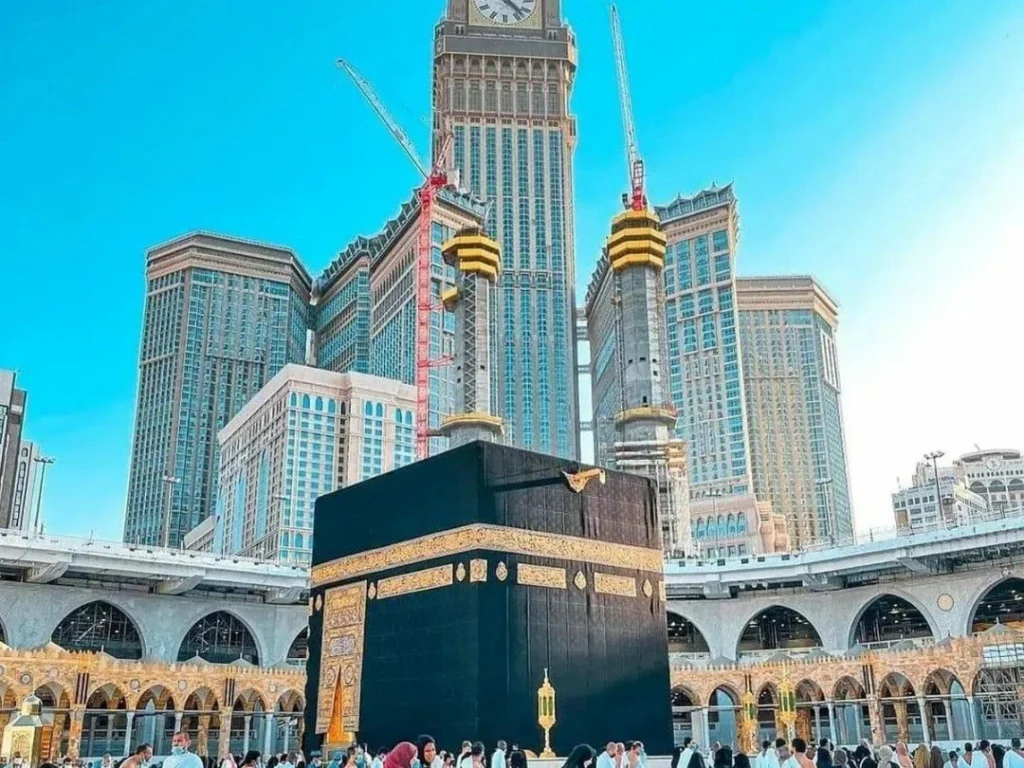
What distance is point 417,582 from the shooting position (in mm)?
20266

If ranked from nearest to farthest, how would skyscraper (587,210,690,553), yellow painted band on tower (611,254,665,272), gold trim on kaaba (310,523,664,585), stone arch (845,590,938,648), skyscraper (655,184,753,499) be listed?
gold trim on kaaba (310,523,664,585)
stone arch (845,590,938,648)
skyscraper (587,210,690,553)
yellow painted band on tower (611,254,665,272)
skyscraper (655,184,753,499)

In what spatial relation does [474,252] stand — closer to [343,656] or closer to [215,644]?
[215,644]

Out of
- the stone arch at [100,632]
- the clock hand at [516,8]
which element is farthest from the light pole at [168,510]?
the clock hand at [516,8]

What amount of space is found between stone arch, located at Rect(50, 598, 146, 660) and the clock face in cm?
7994

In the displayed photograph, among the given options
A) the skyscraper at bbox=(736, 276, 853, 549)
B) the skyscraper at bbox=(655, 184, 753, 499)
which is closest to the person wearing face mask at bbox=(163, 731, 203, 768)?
the skyscraper at bbox=(655, 184, 753, 499)

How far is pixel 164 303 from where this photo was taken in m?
105

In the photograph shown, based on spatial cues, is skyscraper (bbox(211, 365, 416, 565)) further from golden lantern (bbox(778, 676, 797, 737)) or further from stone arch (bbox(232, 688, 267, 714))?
golden lantern (bbox(778, 676, 797, 737))

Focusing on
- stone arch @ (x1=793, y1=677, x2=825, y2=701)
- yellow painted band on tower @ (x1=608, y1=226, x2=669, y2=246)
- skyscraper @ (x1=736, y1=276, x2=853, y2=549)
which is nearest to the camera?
stone arch @ (x1=793, y1=677, x2=825, y2=701)

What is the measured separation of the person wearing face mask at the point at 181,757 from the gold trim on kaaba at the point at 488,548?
37.7 feet

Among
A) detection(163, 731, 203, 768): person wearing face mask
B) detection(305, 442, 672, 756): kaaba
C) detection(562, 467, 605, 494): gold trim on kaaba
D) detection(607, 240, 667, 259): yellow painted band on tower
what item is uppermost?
detection(607, 240, 667, 259): yellow painted band on tower

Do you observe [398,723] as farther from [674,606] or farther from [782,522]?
[782,522]

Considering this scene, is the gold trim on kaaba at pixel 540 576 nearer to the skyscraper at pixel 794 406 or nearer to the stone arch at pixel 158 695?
the stone arch at pixel 158 695

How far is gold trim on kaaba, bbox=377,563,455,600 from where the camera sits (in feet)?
64.2

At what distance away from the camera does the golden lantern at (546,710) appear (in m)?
18.5
